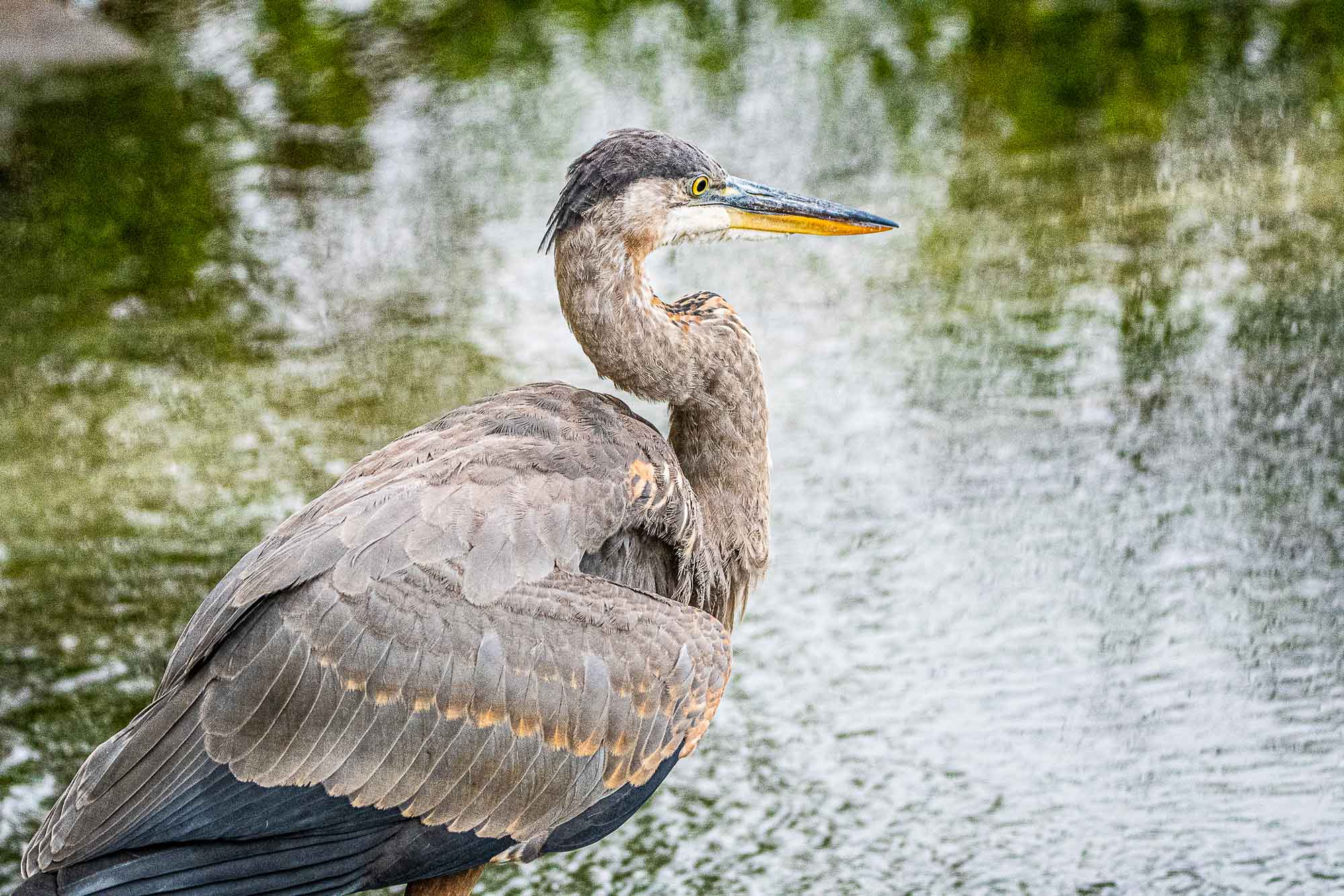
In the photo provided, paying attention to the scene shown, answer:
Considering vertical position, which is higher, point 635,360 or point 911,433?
point 635,360

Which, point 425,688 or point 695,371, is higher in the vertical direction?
point 695,371

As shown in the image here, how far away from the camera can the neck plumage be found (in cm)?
381

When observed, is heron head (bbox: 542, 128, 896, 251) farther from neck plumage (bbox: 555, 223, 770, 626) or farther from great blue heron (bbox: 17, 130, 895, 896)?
great blue heron (bbox: 17, 130, 895, 896)

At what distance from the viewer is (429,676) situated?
325 centimetres

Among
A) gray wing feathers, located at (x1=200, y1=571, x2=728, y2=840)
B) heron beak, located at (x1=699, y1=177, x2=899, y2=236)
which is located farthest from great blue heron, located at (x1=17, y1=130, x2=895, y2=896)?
heron beak, located at (x1=699, y1=177, x2=899, y2=236)

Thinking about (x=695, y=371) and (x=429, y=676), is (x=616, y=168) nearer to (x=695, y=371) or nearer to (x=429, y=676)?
(x=695, y=371)

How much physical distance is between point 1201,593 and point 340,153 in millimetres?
5530

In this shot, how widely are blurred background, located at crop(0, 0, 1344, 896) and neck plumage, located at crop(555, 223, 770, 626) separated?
0.87m

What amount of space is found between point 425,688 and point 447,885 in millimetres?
495

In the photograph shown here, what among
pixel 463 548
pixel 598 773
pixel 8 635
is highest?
pixel 463 548

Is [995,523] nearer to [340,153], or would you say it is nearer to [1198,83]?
[1198,83]

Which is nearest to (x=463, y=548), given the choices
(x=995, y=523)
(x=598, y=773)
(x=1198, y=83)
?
(x=598, y=773)

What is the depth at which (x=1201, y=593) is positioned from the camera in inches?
198

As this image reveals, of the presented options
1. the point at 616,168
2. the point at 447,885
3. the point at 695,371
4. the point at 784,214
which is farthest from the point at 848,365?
the point at 447,885
